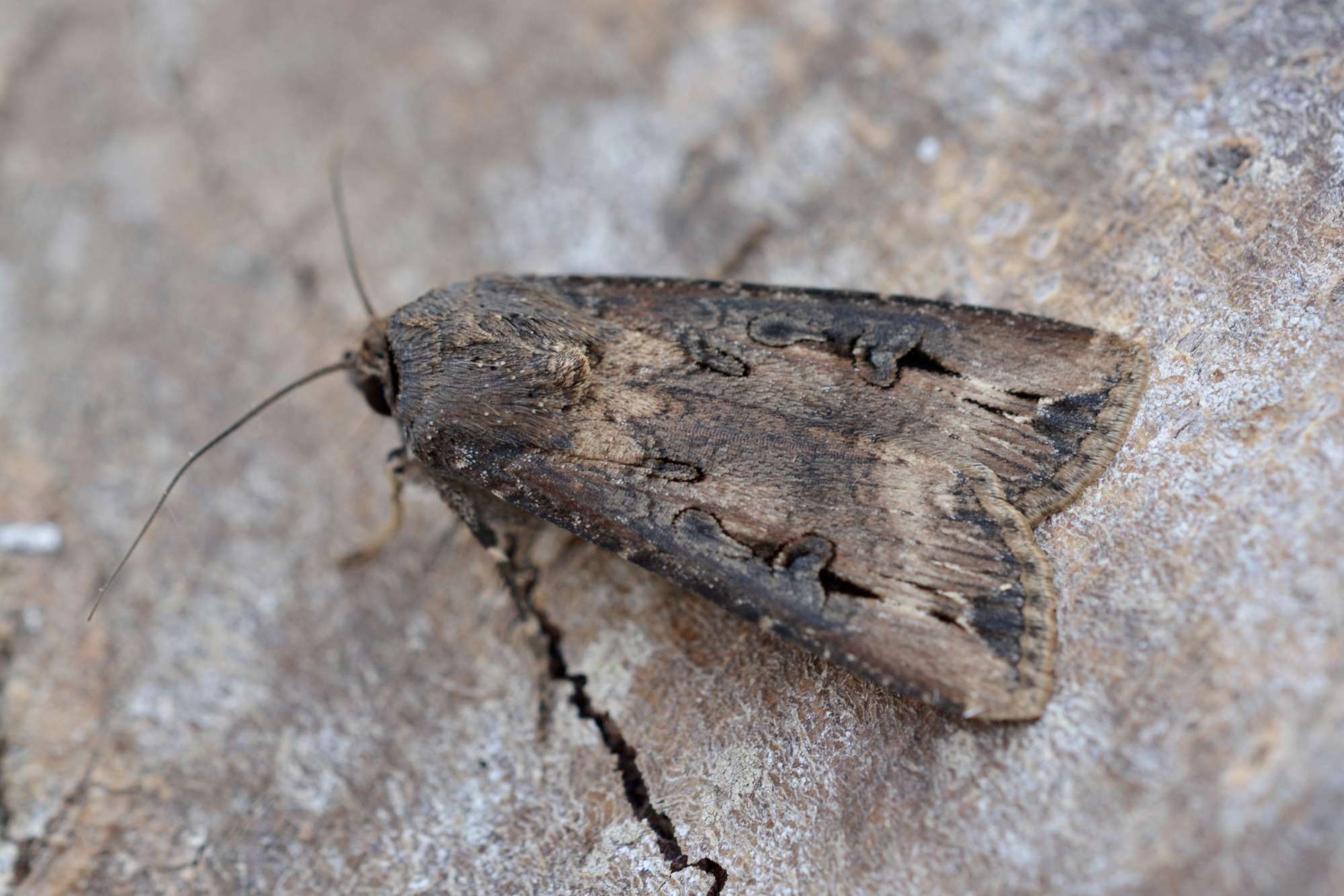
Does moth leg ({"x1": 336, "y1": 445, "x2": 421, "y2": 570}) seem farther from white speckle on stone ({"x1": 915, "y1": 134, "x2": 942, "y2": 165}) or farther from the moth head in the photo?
white speckle on stone ({"x1": 915, "y1": 134, "x2": 942, "y2": 165})

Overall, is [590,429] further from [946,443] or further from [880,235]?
[880,235]

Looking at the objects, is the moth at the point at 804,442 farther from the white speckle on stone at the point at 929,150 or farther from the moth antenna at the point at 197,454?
the white speckle on stone at the point at 929,150

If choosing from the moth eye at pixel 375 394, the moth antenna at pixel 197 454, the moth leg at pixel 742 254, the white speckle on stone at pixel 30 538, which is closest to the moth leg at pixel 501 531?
the moth eye at pixel 375 394

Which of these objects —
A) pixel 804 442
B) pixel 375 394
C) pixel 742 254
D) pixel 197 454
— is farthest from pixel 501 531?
pixel 742 254

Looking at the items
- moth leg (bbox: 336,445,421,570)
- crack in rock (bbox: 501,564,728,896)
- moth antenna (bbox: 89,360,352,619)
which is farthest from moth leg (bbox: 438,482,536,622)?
moth antenna (bbox: 89,360,352,619)

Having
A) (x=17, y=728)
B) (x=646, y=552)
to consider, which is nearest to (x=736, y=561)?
(x=646, y=552)

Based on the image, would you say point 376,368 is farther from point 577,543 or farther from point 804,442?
point 804,442
